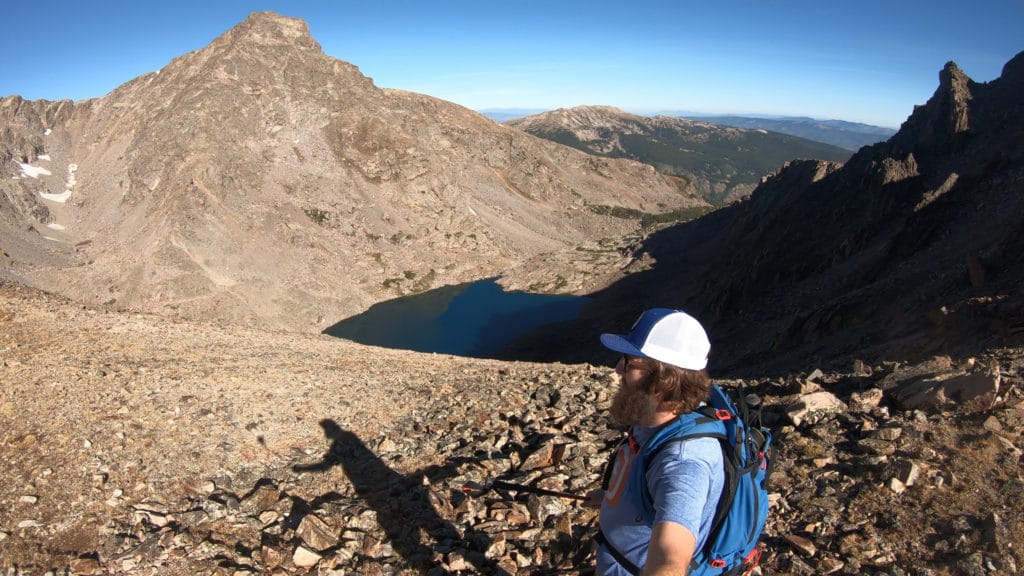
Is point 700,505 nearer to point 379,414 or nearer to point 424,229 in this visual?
point 379,414

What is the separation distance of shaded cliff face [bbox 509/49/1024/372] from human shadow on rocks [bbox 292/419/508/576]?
1441 centimetres

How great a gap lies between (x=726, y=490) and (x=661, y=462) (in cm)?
54

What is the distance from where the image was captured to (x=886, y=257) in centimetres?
3425

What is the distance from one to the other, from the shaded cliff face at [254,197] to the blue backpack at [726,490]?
66.8 metres

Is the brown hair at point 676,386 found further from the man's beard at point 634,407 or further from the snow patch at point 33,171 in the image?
the snow patch at point 33,171

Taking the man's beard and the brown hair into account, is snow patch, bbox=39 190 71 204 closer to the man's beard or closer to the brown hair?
the man's beard

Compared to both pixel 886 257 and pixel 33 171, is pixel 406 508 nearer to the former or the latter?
pixel 886 257

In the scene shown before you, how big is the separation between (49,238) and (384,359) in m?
82.8

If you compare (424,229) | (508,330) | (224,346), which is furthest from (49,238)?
(224,346)

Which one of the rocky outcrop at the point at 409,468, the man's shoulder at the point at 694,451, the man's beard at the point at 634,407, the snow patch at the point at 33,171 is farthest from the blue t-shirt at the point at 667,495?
the snow patch at the point at 33,171

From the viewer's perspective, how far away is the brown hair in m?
3.76

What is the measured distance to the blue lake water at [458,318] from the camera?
67875mm

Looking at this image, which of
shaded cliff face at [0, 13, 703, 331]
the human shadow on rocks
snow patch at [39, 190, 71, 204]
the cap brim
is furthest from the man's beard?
snow patch at [39, 190, 71, 204]

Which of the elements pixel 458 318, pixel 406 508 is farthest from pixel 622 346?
pixel 458 318
